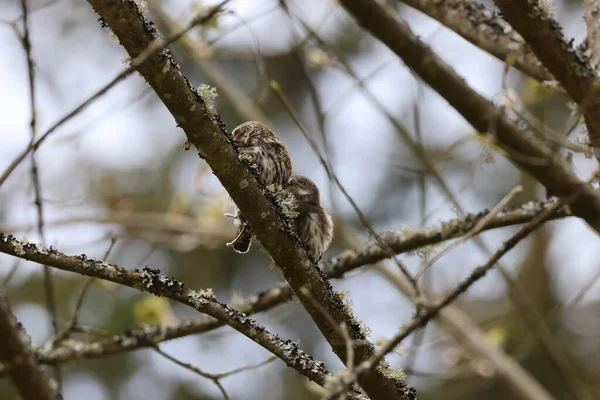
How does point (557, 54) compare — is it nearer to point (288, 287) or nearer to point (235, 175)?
point (235, 175)

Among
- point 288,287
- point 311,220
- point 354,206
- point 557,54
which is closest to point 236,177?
point 354,206

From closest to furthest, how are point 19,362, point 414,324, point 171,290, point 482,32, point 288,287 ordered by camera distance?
point 19,362, point 414,324, point 171,290, point 482,32, point 288,287

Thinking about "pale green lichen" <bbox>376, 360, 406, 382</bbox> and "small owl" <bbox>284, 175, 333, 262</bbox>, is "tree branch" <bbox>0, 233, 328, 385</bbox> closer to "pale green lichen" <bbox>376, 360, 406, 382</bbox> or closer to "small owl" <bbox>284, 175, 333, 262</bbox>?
"pale green lichen" <bbox>376, 360, 406, 382</bbox>

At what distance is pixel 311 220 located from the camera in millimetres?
3924

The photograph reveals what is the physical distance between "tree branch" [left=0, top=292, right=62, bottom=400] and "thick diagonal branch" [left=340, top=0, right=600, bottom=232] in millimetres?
1798

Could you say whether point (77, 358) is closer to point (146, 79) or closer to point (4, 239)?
point (4, 239)

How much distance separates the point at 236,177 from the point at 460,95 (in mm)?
1002

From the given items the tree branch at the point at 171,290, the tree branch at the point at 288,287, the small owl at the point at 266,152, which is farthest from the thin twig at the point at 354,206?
the small owl at the point at 266,152

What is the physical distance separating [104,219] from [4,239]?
10.1 feet

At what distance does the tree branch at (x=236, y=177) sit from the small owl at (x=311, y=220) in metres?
1.16

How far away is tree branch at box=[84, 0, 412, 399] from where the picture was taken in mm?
2174

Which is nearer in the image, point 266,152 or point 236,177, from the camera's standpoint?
point 236,177

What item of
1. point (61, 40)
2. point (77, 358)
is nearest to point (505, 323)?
point (77, 358)

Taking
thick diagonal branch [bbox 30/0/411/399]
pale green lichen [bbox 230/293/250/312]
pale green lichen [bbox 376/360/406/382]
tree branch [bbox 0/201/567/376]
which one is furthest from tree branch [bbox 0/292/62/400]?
pale green lichen [bbox 230/293/250/312]
